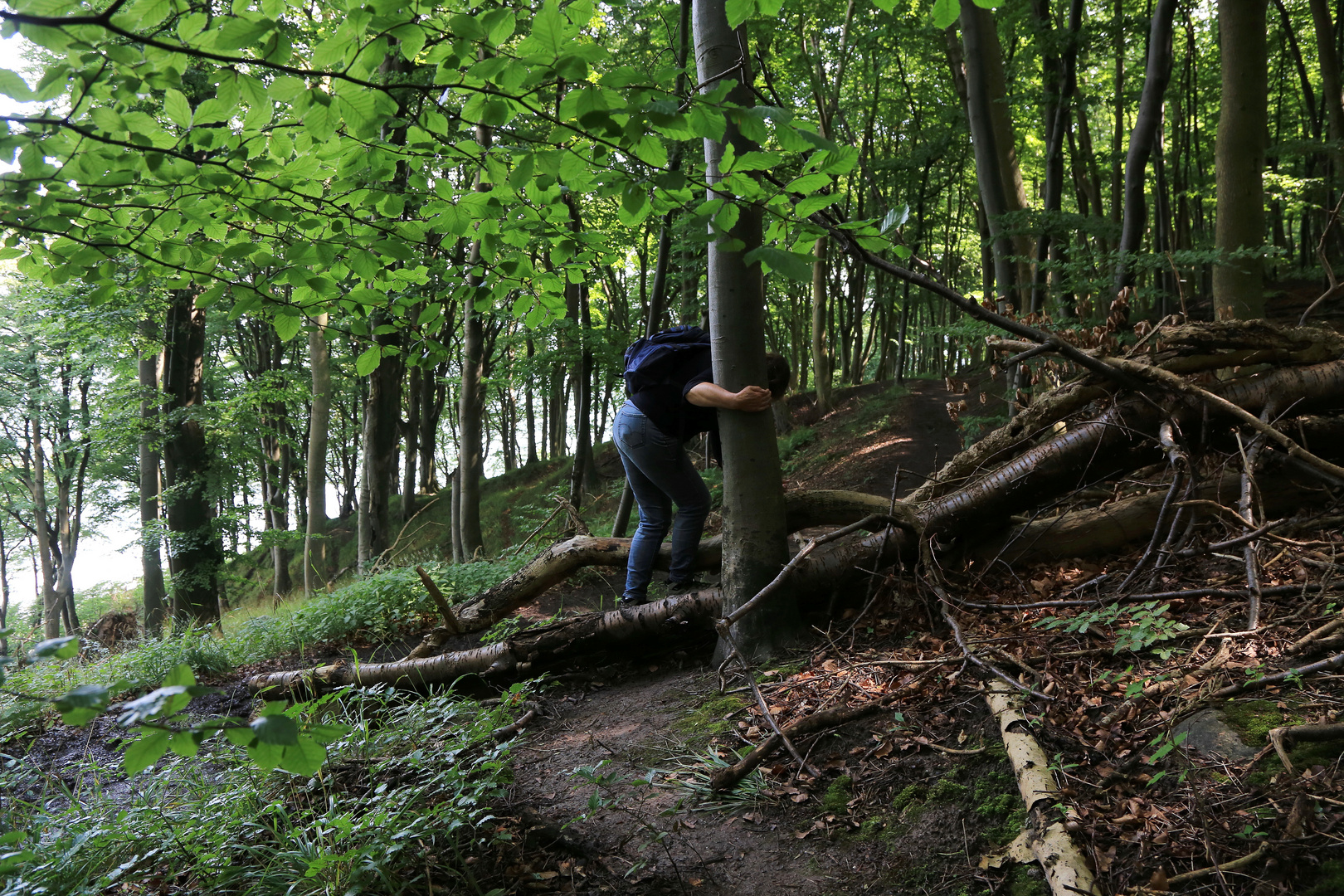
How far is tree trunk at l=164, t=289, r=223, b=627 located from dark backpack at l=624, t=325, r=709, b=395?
32.8 ft

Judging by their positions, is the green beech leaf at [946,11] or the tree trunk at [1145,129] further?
the tree trunk at [1145,129]

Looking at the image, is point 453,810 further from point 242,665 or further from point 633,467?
point 242,665

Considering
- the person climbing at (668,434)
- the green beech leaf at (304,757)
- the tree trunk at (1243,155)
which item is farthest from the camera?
the tree trunk at (1243,155)

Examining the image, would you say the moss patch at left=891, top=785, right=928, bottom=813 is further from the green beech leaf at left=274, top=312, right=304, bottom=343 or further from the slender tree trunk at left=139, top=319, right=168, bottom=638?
the slender tree trunk at left=139, top=319, right=168, bottom=638

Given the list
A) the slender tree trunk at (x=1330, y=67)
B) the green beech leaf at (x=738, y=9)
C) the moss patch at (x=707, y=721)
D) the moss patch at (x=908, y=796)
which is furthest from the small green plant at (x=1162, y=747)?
the slender tree trunk at (x=1330, y=67)

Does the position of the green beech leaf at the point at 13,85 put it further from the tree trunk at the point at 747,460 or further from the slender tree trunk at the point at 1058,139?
the slender tree trunk at the point at 1058,139

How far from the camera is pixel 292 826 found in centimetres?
263

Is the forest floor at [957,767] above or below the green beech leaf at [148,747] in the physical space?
below

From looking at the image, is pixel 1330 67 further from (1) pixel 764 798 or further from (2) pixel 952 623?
(1) pixel 764 798

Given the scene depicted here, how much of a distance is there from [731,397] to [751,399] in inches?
4.1

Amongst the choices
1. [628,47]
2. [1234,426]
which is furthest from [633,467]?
[628,47]

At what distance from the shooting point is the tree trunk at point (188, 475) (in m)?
11.3

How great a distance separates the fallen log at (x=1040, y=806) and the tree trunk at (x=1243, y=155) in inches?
203

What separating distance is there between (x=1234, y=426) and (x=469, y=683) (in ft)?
15.2
